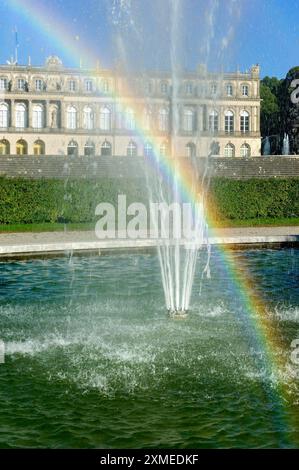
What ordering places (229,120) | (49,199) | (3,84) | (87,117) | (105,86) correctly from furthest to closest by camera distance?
(229,120), (105,86), (87,117), (3,84), (49,199)

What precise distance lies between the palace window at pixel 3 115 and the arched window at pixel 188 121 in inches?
666

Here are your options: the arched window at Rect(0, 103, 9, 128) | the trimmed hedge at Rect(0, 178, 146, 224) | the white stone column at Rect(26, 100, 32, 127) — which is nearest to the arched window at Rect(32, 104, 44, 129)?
the white stone column at Rect(26, 100, 32, 127)

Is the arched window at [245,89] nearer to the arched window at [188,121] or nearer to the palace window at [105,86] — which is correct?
the arched window at [188,121]

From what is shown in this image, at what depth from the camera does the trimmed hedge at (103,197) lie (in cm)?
2239

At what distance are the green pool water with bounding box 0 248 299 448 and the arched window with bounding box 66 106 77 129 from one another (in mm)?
58096

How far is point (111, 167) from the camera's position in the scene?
81.4 ft

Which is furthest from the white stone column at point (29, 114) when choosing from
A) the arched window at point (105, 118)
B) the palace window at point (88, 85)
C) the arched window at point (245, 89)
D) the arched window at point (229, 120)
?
the arched window at point (245, 89)

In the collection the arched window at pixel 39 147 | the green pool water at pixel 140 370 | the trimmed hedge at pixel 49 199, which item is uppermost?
the arched window at pixel 39 147

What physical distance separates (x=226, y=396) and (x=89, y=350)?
84.2 inches

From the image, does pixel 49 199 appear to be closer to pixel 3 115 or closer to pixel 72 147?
pixel 72 147

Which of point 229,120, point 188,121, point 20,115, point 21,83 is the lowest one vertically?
point 188,121

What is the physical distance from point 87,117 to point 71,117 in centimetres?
164

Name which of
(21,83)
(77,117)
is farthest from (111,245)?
(21,83)
